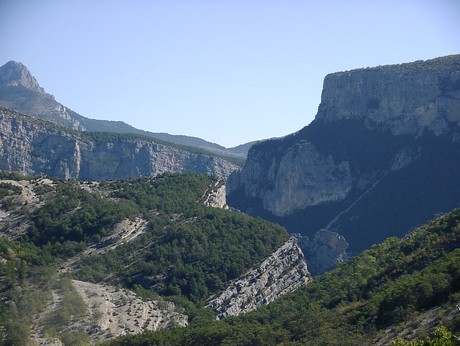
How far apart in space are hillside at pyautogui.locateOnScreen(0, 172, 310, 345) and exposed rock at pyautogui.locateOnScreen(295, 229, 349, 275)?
38602 mm

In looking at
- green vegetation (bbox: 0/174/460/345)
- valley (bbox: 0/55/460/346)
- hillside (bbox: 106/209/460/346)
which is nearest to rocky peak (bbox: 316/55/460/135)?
valley (bbox: 0/55/460/346)

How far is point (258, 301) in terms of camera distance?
305 feet

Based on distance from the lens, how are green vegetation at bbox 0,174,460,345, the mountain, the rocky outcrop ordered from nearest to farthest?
green vegetation at bbox 0,174,460,345, the rocky outcrop, the mountain

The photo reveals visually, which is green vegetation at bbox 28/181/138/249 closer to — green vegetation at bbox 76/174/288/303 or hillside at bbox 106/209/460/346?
green vegetation at bbox 76/174/288/303

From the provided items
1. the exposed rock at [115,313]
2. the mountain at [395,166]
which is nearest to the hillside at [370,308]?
the exposed rock at [115,313]

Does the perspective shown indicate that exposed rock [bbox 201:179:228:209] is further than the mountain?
No

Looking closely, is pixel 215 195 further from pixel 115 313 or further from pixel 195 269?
pixel 115 313

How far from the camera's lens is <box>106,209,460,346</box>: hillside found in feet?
166

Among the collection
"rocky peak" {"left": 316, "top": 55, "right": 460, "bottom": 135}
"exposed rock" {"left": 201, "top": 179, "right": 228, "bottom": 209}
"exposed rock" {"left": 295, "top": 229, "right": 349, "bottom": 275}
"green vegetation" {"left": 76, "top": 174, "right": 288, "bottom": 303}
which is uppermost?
"rocky peak" {"left": 316, "top": 55, "right": 460, "bottom": 135}

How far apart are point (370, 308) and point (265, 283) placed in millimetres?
41526

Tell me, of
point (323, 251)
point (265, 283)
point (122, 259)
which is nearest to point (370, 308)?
point (265, 283)

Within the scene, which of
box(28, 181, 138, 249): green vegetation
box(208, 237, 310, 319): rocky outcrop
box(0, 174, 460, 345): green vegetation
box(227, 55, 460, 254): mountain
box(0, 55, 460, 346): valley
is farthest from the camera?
box(227, 55, 460, 254): mountain

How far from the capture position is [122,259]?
299 feet

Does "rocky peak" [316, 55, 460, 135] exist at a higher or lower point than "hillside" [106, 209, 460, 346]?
higher
